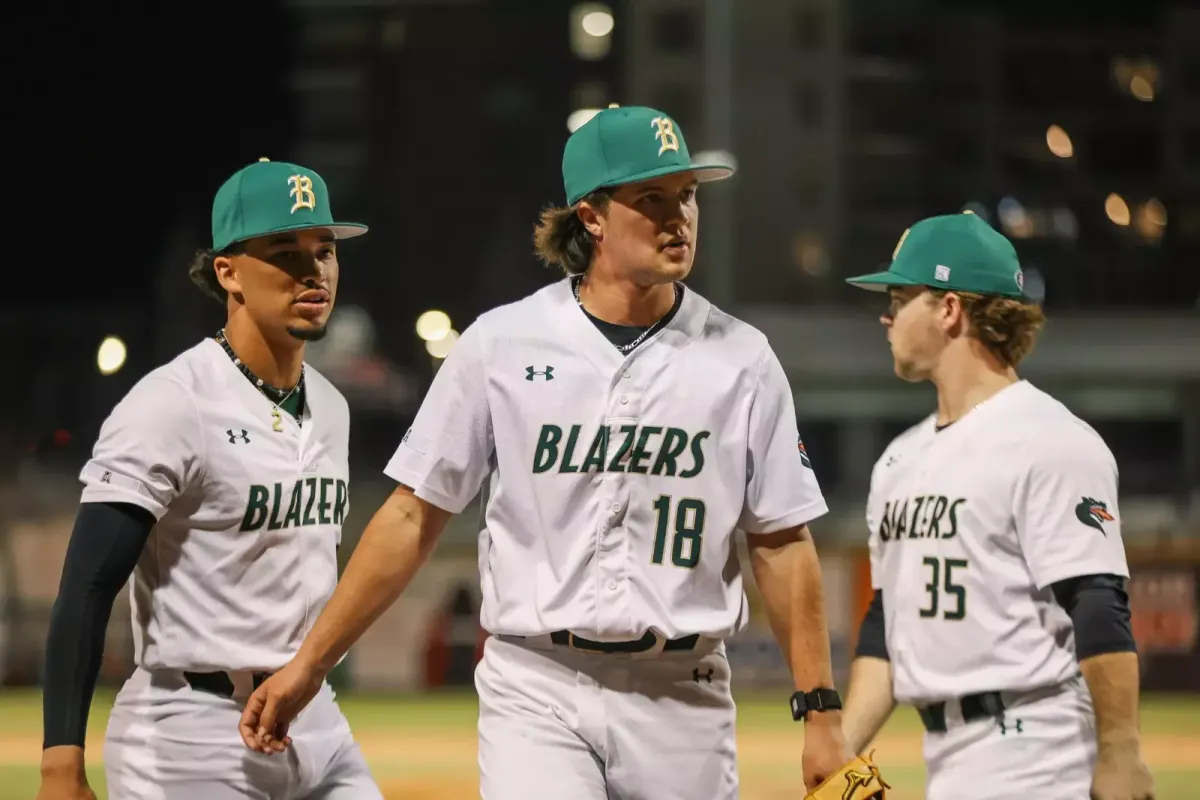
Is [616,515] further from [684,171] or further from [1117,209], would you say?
[1117,209]

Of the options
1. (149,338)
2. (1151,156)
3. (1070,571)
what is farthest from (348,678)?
(1151,156)

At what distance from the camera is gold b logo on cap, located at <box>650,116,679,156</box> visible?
284cm

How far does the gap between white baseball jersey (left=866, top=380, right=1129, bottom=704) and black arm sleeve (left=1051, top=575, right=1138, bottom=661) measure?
0.10 ft

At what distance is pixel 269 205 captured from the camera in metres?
3.35

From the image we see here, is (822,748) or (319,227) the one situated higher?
(319,227)

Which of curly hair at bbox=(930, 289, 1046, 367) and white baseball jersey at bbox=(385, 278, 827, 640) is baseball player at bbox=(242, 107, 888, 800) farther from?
curly hair at bbox=(930, 289, 1046, 367)

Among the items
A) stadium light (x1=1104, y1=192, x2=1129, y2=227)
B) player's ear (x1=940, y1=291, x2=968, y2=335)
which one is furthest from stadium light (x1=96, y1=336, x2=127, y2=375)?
stadium light (x1=1104, y1=192, x2=1129, y2=227)

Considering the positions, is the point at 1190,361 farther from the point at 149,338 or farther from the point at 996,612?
Result: the point at 996,612

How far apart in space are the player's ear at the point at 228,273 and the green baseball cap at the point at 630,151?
3.09ft

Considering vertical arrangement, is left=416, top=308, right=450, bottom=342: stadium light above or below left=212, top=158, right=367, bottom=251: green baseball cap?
below

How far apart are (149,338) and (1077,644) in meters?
22.7

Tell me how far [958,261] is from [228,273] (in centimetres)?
172

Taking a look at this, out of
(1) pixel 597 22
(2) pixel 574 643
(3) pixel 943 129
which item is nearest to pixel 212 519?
(2) pixel 574 643

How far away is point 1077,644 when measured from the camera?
294 centimetres
